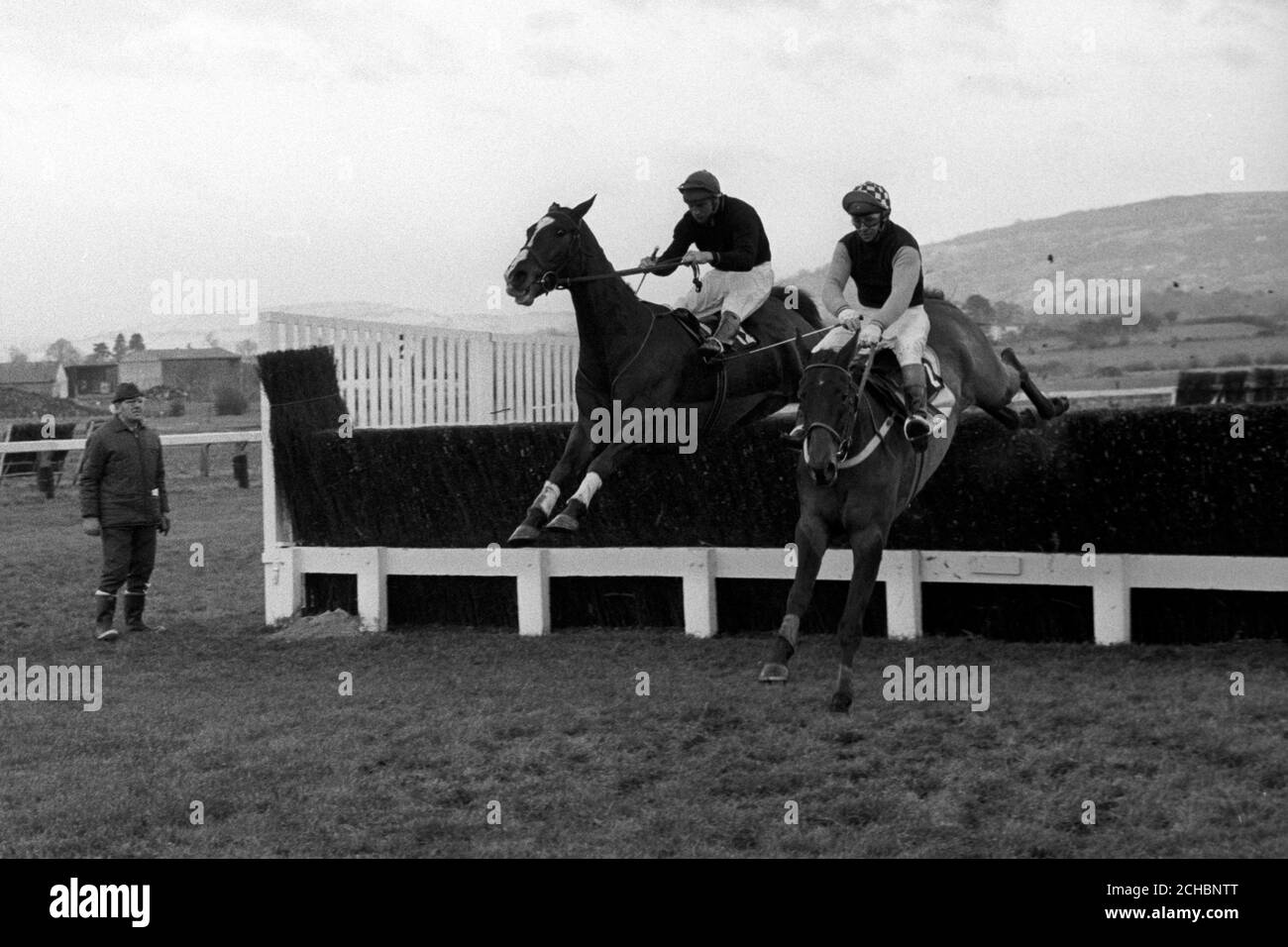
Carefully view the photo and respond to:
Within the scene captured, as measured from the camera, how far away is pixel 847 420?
328 inches

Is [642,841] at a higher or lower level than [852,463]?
lower

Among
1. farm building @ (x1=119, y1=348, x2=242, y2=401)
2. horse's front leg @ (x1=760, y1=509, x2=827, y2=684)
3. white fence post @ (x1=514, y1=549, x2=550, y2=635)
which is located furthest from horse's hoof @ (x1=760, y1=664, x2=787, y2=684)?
farm building @ (x1=119, y1=348, x2=242, y2=401)

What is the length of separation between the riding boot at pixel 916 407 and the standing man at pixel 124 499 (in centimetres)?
668

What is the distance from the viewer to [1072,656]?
9562 millimetres

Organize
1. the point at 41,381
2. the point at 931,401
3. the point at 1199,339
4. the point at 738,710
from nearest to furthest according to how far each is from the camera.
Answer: the point at 738,710 → the point at 931,401 → the point at 1199,339 → the point at 41,381

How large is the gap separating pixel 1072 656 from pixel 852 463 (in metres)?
2.22

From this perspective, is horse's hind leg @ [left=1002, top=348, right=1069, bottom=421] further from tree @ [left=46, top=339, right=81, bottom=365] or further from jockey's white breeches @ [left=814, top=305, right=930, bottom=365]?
tree @ [left=46, top=339, right=81, bottom=365]

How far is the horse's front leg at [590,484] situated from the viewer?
8.67 m

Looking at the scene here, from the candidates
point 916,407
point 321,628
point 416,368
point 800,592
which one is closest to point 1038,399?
point 916,407

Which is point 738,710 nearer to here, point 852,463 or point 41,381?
point 852,463

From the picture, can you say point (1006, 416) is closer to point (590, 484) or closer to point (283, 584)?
point (590, 484)

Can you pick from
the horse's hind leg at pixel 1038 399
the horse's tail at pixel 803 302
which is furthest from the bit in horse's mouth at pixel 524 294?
the horse's hind leg at pixel 1038 399
